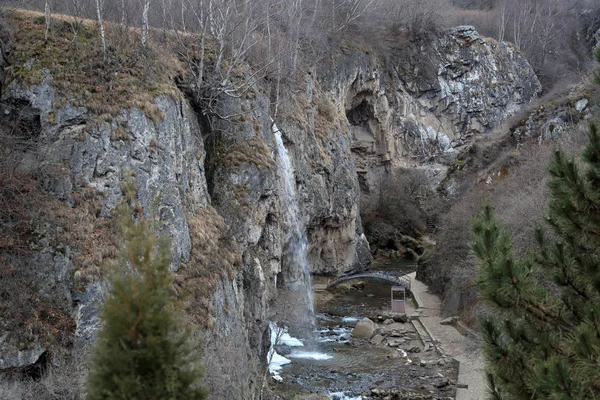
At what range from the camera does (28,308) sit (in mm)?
12312

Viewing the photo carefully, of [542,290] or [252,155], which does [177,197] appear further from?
[542,290]

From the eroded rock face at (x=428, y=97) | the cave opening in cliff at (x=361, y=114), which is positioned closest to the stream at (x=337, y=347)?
the eroded rock face at (x=428, y=97)

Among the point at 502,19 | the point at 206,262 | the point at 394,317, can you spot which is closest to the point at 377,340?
the point at 394,317

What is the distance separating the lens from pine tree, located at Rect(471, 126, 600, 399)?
19.6ft

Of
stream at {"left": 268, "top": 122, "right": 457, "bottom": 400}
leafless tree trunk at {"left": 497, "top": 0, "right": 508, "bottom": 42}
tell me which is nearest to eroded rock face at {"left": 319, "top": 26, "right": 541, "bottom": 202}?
leafless tree trunk at {"left": 497, "top": 0, "right": 508, "bottom": 42}

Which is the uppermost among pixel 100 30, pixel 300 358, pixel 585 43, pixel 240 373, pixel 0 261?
pixel 585 43

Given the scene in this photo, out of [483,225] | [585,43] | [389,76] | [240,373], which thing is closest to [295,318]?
[240,373]

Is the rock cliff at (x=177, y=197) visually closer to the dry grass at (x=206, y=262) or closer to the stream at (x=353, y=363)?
the dry grass at (x=206, y=262)

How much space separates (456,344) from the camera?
2216 centimetres

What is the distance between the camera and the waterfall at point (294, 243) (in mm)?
27025

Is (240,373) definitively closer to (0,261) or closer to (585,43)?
(0,261)

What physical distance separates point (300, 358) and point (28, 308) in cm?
1236

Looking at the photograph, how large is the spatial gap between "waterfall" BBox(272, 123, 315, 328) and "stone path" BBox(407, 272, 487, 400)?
5.56 metres

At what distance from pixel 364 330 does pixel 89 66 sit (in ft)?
53.1
